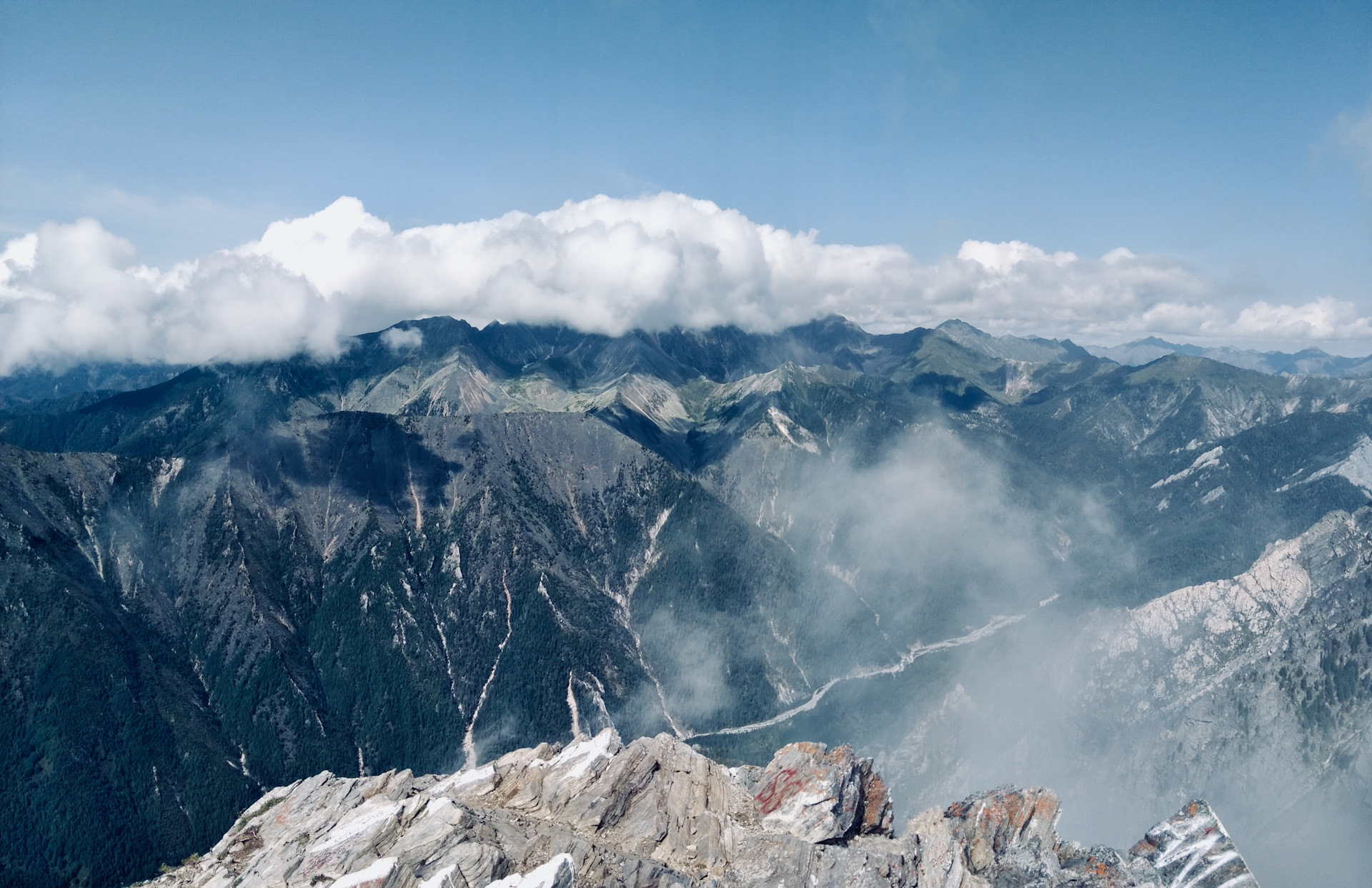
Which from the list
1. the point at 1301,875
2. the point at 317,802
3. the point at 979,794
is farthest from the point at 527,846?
the point at 1301,875

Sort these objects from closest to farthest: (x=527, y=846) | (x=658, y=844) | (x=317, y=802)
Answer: (x=527, y=846) → (x=658, y=844) → (x=317, y=802)

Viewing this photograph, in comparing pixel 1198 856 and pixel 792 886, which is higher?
pixel 792 886

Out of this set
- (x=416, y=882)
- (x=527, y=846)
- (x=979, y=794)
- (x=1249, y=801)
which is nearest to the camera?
(x=416, y=882)

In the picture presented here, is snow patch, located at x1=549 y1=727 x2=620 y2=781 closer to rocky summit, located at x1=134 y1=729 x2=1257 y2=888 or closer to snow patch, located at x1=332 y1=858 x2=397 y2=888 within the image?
rocky summit, located at x1=134 y1=729 x2=1257 y2=888

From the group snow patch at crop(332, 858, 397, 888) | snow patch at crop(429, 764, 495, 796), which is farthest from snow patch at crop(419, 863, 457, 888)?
snow patch at crop(429, 764, 495, 796)

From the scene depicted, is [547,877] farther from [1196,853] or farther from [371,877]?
[1196,853]

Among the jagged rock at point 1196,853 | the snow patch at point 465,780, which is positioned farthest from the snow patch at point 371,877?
the jagged rock at point 1196,853

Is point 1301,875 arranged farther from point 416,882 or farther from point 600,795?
point 416,882

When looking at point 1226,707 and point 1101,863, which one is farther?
point 1226,707

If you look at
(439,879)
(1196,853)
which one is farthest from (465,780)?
(1196,853)

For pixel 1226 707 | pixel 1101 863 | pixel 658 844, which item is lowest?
pixel 1226 707
